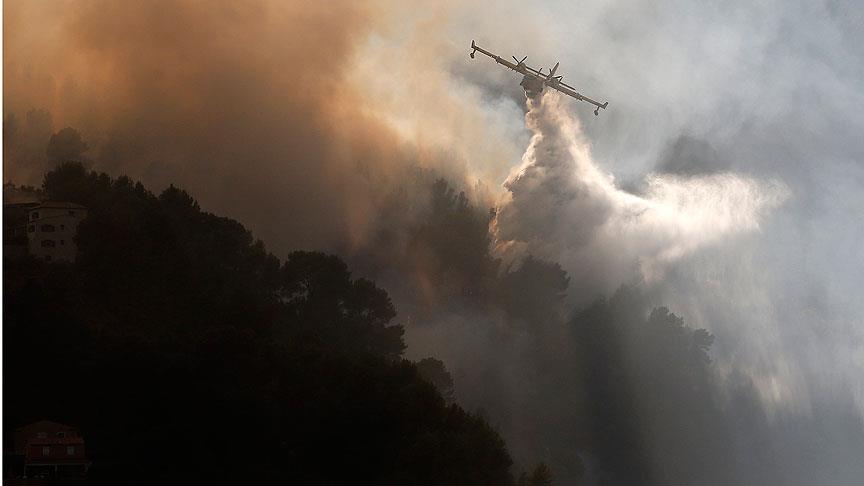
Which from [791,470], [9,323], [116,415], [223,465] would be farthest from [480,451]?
[791,470]

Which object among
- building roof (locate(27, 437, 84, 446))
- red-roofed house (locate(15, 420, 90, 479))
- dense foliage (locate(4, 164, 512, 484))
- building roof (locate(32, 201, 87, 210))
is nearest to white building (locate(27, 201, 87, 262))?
building roof (locate(32, 201, 87, 210))

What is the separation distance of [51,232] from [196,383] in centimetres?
2125

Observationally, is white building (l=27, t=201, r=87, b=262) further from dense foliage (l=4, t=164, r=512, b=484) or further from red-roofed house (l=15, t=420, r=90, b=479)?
red-roofed house (l=15, t=420, r=90, b=479)

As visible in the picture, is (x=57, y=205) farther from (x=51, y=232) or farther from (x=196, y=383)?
(x=196, y=383)

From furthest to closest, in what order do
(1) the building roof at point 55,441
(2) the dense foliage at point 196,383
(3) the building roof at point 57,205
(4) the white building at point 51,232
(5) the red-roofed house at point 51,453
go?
(3) the building roof at point 57,205
(4) the white building at point 51,232
(2) the dense foliage at point 196,383
(1) the building roof at point 55,441
(5) the red-roofed house at point 51,453

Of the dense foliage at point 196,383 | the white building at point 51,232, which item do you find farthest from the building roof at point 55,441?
the white building at point 51,232

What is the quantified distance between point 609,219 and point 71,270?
175 ft

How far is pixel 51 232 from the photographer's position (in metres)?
78.4

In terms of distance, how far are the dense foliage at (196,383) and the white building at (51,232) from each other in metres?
2.53

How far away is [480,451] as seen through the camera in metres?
66.2

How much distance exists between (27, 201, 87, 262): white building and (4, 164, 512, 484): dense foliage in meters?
2.53

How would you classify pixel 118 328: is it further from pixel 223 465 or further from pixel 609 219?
pixel 609 219

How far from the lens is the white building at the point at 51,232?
78.1 metres

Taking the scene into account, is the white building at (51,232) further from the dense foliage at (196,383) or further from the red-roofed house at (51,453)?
the red-roofed house at (51,453)
